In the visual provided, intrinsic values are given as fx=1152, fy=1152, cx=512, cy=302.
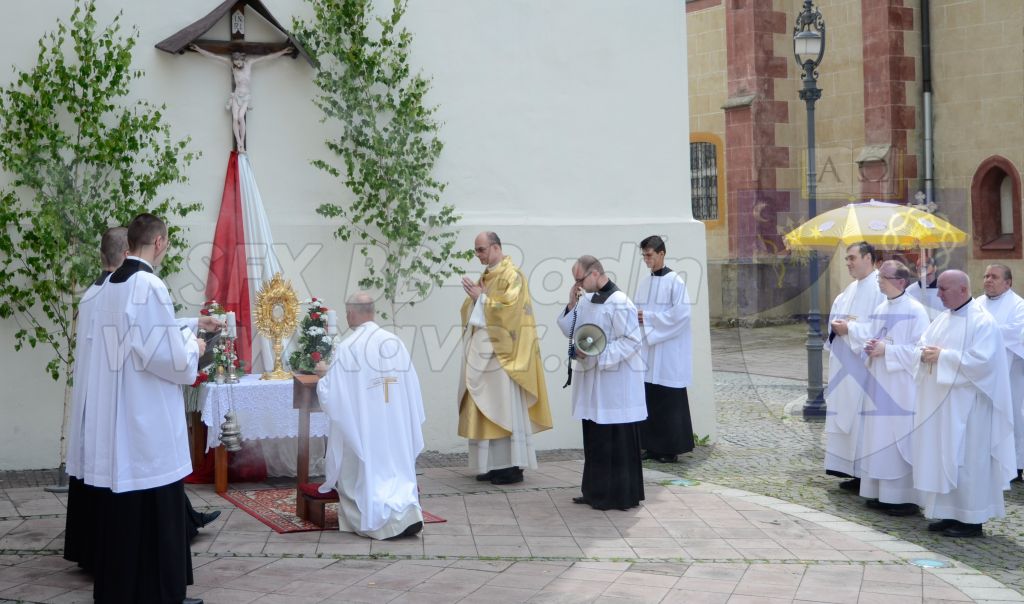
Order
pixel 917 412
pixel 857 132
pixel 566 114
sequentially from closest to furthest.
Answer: pixel 917 412
pixel 566 114
pixel 857 132

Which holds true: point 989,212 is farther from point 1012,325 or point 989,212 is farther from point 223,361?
point 223,361

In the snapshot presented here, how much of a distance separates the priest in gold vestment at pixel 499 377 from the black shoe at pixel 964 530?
312 cm

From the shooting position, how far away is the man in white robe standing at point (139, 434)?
19.0 feet

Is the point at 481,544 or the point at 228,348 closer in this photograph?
the point at 481,544

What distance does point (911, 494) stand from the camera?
8.21 meters

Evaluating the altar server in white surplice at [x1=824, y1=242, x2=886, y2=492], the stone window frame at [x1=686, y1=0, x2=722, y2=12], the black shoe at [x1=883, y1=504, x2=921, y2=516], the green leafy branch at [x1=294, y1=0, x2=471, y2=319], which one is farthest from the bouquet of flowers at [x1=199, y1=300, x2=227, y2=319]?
the stone window frame at [x1=686, y1=0, x2=722, y2=12]

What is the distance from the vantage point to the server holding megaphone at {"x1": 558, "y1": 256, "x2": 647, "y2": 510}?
27.1 feet

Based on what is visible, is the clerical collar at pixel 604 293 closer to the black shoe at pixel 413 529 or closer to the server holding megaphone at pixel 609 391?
the server holding megaphone at pixel 609 391

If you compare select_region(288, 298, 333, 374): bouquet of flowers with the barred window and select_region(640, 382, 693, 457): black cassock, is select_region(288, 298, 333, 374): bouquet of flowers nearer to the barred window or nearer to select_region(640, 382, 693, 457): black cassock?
select_region(640, 382, 693, 457): black cassock

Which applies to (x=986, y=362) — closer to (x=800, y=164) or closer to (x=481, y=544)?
(x=481, y=544)

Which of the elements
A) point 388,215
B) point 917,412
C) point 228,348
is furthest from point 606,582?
point 388,215

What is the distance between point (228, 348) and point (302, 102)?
8.06 ft

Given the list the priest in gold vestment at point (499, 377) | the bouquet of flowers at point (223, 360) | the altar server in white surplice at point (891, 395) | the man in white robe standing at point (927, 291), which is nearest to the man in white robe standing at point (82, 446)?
the bouquet of flowers at point (223, 360)

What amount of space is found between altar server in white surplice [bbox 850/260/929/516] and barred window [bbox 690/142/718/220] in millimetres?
15801
